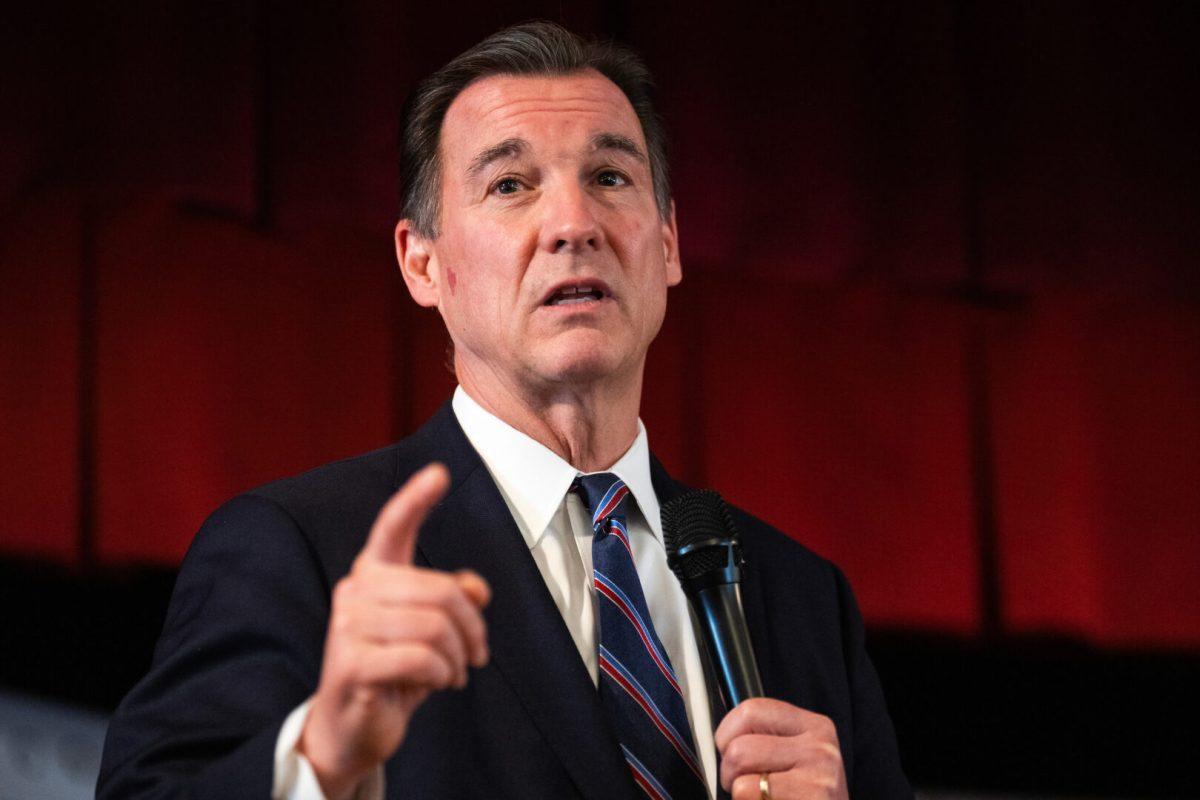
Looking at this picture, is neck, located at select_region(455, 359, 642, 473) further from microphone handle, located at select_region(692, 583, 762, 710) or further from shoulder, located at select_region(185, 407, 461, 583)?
microphone handle, located at select_region(692, 583, 762, 710)

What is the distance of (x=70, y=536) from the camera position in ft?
7.47

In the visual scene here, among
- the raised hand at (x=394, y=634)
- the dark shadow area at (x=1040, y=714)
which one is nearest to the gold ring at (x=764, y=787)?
the raised hand at (x=394, y=634)

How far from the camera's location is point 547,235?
1533 mm

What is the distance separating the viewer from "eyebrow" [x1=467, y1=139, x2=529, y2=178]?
5.31 feet

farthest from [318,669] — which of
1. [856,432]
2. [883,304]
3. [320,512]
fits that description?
[883,304]

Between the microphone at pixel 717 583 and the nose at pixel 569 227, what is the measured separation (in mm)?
400

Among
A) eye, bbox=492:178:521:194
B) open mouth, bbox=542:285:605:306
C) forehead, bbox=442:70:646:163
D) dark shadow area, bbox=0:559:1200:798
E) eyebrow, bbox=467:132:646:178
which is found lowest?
dark shadow area, bbox=0:559:1200:798

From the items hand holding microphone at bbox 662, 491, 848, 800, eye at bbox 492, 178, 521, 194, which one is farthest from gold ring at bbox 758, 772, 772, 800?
eye at bbox 492, 178, 521, 194

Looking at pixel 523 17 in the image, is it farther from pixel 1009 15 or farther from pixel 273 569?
pixel 273 569

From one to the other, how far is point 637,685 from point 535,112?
0.76 m

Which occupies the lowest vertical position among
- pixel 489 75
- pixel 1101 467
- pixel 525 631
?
pixel 1101 467

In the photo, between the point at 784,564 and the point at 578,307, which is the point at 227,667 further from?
the point at 784,564

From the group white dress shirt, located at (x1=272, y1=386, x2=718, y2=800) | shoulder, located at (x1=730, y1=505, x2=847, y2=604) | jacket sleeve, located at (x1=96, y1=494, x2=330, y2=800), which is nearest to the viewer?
jacket sleeve, located at (x1=96, y1=494, x2=330, y2=800)

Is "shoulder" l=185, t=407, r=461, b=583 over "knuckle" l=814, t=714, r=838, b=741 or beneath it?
over
